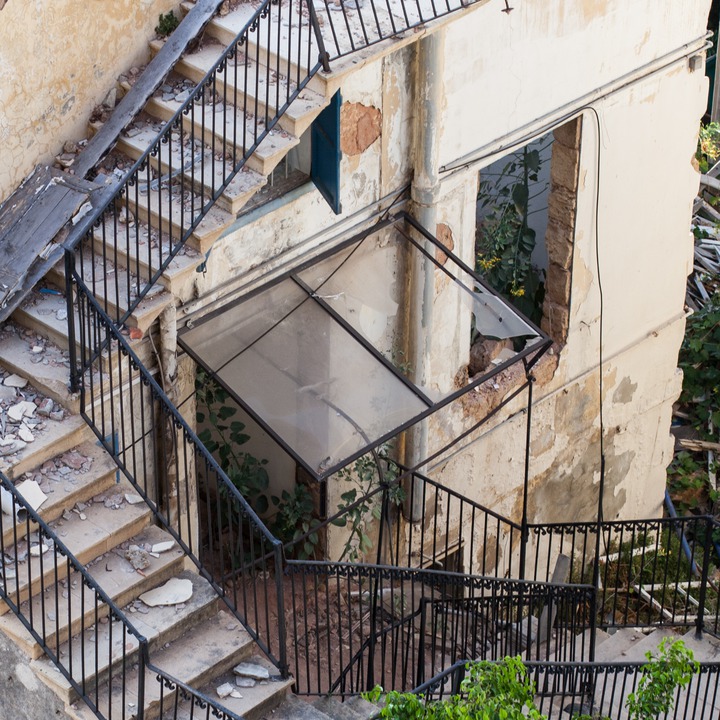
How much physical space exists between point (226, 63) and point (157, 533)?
9.66 feet

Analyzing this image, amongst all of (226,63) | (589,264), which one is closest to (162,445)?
(226,63)

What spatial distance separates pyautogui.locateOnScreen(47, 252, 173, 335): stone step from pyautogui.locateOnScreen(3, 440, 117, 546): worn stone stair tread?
0.82 m

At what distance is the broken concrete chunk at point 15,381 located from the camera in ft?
29.9

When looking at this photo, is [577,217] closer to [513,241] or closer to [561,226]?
[561,226]

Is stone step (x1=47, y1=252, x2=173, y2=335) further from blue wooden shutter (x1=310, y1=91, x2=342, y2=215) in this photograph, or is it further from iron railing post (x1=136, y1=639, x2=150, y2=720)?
iron railing post (x1=136, y1=639, x2=150, y2=720)

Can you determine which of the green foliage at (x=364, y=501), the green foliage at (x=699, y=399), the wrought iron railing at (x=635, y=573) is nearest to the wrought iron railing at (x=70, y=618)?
the green foliage at (x=364, y=501)

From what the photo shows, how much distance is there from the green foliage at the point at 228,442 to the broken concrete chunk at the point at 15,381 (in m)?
1.81

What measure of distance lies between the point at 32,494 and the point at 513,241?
6.25 m

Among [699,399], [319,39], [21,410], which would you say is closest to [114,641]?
[21,410]

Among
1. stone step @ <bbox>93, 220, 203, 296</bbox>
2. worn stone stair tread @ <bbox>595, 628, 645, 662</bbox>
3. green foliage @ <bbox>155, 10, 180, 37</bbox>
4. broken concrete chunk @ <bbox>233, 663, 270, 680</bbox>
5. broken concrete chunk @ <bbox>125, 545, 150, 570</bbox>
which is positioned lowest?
broken concrete chunk @ <bbox>233, 663, 270, 680</bbox>

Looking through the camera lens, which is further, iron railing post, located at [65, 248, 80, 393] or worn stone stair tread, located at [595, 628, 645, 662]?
worn stone stair tread, located at [595, 628, 645, 662]

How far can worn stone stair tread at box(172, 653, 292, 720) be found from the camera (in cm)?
854

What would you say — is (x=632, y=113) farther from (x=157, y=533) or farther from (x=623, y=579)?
(x=157, y=533)

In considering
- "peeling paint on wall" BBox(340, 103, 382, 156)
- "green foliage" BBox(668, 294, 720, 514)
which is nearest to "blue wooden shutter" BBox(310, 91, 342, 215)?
"peeling paint on wall" BBox(340, 103, 382, 156)
